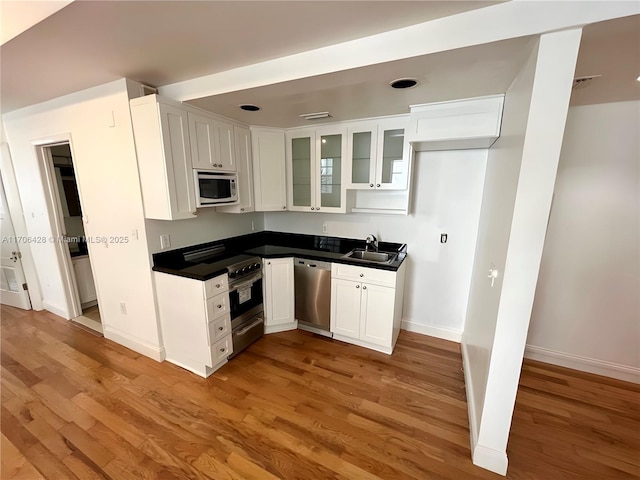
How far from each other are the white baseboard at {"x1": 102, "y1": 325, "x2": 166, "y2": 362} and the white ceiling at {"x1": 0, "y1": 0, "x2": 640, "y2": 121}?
7.79 feet

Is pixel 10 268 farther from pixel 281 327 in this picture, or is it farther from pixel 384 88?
pixel 384 88

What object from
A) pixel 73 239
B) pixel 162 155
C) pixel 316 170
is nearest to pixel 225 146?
pixel 162 155

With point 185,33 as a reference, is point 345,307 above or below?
below

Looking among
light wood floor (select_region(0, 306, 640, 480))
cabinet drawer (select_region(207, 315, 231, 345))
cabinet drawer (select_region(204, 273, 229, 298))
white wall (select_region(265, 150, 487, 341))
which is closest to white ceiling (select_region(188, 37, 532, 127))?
white wall (select_region(265, 150, 487, 341))

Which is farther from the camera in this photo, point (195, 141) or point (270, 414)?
point (195, 141)

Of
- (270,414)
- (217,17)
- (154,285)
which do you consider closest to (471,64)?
(217,17)

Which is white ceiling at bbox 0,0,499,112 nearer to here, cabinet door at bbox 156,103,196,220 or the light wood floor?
cabinet door at bbox 156,103,196,220

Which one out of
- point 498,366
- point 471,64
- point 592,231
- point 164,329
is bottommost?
point 164,329

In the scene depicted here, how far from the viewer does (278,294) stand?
114 inches

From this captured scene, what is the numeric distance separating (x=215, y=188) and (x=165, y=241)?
701 mm

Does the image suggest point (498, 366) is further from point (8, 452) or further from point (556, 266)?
point (8, 452)

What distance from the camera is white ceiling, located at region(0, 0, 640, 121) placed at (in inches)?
49.1

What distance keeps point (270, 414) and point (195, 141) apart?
7.73 feet

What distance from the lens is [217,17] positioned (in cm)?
133
